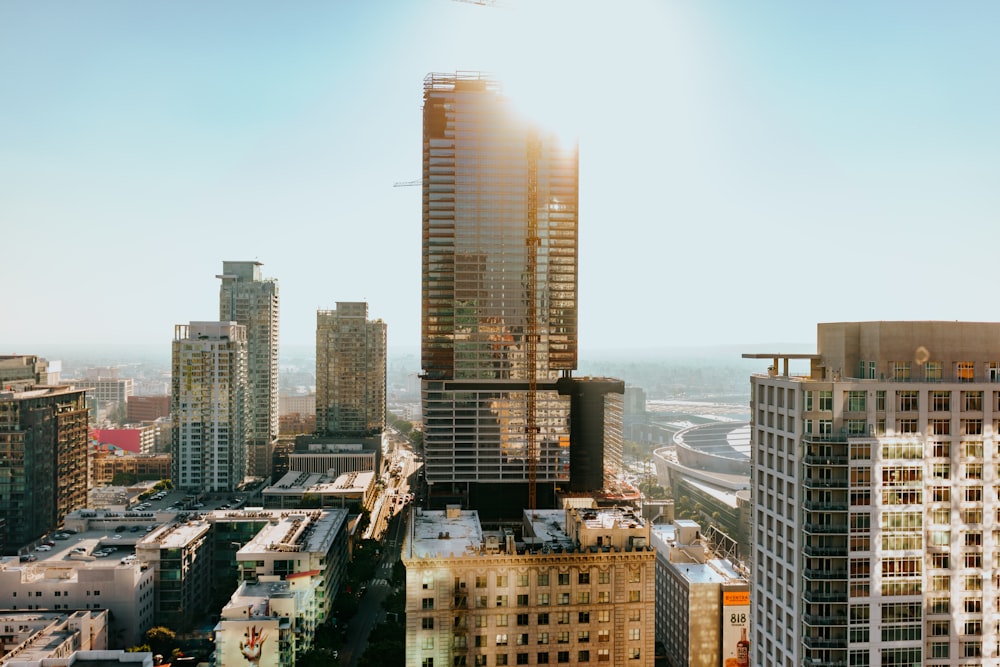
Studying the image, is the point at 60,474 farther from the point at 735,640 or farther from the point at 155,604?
the point at 735,640

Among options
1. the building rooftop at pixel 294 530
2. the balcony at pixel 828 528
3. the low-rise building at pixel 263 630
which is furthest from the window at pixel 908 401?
the building rooftop at pixel 294 530

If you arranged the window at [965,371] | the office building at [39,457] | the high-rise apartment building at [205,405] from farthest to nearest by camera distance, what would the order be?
the high-rise apartment building at [205,405], the office building at [39,457], the window at [965,371]

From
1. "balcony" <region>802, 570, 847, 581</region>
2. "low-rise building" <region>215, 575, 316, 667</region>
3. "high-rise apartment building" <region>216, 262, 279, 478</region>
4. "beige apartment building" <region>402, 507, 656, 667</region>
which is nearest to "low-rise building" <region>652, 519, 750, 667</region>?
"beige apartment building" <region>402, 507, 656, 667</region>

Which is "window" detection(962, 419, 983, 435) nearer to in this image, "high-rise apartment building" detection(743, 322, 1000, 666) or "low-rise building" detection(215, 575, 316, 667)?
"high-rise apartment building" detection(743, 322, 1000, 666)

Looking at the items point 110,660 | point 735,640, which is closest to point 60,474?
point 110,660

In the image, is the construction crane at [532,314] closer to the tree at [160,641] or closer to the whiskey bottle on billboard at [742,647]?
the whiskey bottle on billboard at [742,647]

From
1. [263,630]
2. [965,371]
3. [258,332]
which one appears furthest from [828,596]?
[258,332]
